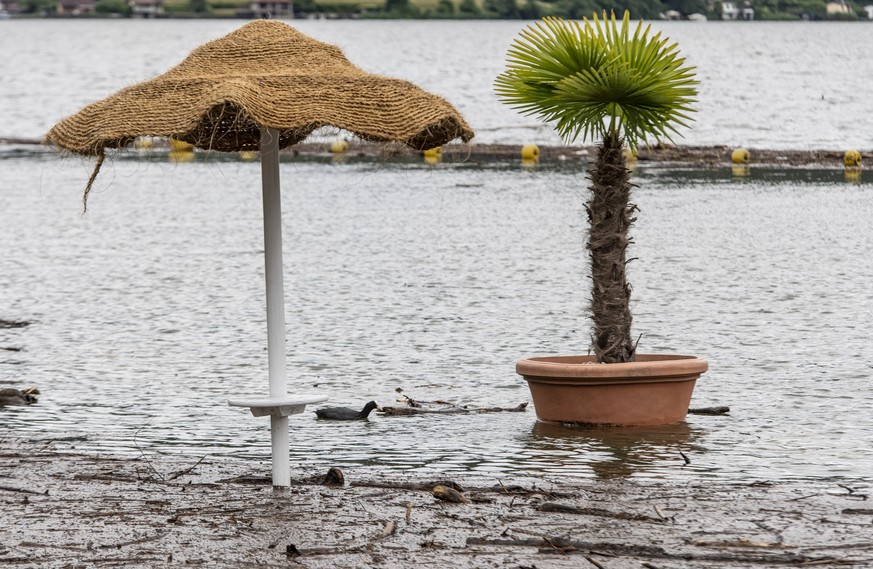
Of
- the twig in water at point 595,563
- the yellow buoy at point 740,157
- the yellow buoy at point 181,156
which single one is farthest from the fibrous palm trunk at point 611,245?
the yellow buoy at point 181,156

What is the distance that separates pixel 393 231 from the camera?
101ft

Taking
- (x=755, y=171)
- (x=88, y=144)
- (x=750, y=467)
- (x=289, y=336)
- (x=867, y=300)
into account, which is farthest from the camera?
(x=755, y=171)

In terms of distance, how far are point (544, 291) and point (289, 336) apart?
5374 mm

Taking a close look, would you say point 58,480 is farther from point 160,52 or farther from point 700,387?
point 160,52

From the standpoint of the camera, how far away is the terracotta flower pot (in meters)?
11.2

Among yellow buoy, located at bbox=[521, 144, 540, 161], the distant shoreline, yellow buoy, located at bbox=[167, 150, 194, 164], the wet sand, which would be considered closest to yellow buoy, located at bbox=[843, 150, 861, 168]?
the distant shoreline

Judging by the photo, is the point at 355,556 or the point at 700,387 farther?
the point at 700,387

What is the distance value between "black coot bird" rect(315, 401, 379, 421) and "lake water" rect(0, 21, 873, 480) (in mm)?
131

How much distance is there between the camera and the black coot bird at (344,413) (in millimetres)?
12305

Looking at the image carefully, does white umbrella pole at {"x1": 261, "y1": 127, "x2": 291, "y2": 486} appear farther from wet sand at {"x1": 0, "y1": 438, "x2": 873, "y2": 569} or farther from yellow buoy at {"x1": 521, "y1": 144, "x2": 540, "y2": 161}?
yellow buoy at {"x1": 521, "y1": 144, "x2": 540, "y2": 161}

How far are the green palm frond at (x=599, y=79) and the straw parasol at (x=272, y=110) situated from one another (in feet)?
9.75

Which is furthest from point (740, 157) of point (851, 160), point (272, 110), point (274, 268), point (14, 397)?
point (272, 110)

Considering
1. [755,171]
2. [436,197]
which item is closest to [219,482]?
[436,197]

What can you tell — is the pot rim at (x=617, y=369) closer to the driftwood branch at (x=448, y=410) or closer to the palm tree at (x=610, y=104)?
the palm tree at (x=610, y=104)
